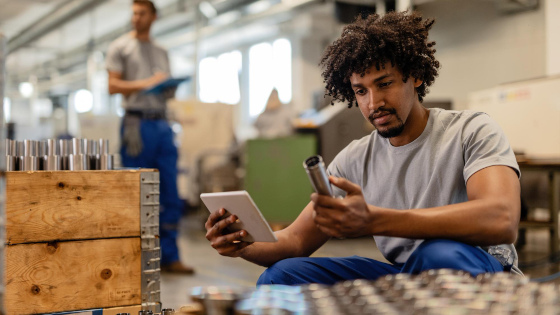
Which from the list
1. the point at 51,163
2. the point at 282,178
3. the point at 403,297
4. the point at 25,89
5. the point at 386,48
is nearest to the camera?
the point at 403,297

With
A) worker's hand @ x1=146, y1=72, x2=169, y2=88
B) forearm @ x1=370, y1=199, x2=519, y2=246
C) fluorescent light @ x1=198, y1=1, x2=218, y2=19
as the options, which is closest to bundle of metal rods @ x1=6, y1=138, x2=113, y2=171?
forearm @ x1=370, y1=199, x2=519, y2=246

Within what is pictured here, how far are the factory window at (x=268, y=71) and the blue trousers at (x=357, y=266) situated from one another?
375 inches

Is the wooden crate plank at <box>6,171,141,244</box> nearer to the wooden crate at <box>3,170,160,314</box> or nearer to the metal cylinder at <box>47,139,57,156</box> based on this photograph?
the wooden crate at <box>3,170,160,314</box>

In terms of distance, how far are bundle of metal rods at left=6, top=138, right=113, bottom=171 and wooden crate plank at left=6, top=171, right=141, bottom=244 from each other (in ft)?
0.25

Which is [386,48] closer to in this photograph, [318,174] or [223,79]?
[318,174]

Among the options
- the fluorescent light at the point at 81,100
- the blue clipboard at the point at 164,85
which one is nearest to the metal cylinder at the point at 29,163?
the blue clipboard at the point at 164,85

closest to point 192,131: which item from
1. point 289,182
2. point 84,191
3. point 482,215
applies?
point 289,182

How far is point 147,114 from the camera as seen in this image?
11.6 feet

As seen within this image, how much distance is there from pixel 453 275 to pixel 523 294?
0.14 meters

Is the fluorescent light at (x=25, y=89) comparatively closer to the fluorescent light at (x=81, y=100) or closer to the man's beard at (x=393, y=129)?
the fluorescent light at (x=81, y=100)

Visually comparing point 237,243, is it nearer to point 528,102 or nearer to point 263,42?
point 528,102

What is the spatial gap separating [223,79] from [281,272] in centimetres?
1129

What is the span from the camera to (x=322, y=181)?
108cm

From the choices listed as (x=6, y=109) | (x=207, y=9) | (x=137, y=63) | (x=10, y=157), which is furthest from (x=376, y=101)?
(x=207, y=9)
